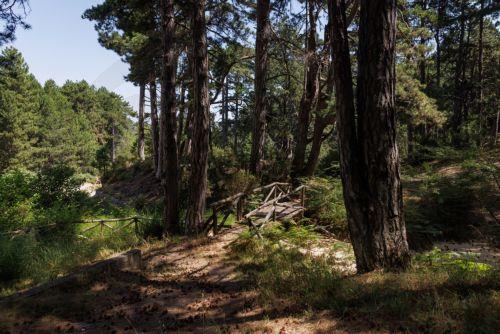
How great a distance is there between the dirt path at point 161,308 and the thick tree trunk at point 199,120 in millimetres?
2388

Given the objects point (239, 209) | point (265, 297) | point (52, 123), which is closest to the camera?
point (265, 297)

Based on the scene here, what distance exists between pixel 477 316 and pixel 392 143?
2357 millimetres

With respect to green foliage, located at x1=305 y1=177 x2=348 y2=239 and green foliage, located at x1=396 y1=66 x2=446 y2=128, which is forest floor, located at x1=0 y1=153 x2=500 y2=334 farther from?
green foliage, located at x1=396 y1=66 x2=446 y2=128

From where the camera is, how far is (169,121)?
920 cm

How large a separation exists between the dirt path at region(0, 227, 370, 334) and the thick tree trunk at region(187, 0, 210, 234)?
7.83ft

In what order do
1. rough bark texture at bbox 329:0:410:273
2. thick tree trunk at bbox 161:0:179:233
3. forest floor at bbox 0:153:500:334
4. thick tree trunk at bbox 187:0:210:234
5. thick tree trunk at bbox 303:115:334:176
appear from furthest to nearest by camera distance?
thick tree trunk at bbox 303:115:334:176 < thick tree trunk at bbox 161:0:179:233 < thick tree trunk at bbox 187:0:210:234 < rough bark texture at bbox 329:0:410:273 < forest floor at bbox 0:153:500:334

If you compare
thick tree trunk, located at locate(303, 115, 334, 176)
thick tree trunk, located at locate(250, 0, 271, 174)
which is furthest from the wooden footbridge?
thick tree trunk, located at locate(303, 115, 334, 176)

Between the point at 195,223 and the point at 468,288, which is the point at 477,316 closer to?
the point at 468,288

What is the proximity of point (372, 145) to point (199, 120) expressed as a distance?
5045mm

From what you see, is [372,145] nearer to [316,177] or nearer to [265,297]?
[265,297]

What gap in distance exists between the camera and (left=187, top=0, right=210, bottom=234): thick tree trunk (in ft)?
28.4

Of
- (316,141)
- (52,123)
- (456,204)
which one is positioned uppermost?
(52,123)

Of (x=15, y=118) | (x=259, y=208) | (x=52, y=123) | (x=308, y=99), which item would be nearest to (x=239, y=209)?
(x=259, y=208)

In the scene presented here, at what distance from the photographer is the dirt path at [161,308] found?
4004mm
